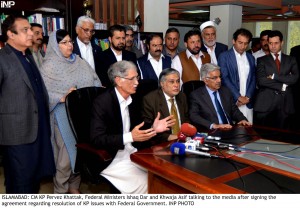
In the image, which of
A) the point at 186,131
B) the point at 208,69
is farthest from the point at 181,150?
the point at 208,69

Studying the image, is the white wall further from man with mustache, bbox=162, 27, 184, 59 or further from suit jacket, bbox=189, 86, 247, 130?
suit jacket, bbox=189, 86, 247, 130

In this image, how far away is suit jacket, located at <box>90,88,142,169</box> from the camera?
209 cm

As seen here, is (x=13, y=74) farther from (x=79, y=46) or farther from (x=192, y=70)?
(x=192, y=70)

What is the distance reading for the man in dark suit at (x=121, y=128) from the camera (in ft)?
6.83

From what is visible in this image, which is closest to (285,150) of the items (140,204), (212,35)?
(140,204)

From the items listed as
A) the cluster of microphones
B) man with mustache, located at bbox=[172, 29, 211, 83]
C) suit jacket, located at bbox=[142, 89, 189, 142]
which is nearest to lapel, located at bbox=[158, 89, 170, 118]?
suit jacket, located at bbox=[142, 89, 189, 142]

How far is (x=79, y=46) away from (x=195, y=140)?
1.98m

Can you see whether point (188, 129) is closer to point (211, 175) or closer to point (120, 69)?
point (211, 175)

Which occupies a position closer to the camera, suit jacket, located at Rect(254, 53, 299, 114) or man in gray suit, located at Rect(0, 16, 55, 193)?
man in gray suit, located at Rect(0, 16, 55, 193)

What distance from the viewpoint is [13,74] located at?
2051 mm

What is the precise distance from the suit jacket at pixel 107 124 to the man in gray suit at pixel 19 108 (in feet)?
1.33

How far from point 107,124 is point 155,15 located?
354cm

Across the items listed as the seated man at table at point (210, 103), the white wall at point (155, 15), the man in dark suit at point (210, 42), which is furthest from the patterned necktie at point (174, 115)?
the white wall at point (155, 15)

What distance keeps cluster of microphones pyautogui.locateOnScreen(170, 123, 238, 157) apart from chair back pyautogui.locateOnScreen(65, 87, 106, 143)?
0.71m
